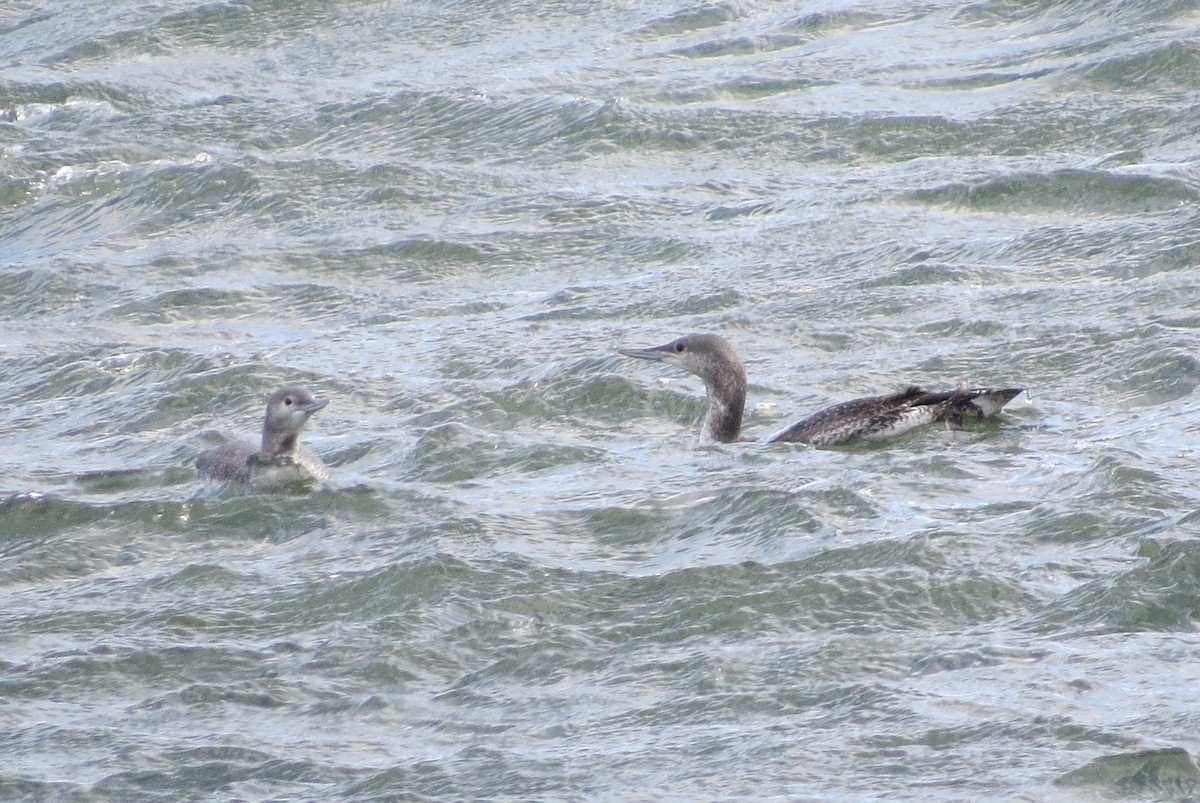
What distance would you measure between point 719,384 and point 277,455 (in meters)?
2.07

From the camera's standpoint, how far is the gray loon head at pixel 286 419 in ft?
30.3

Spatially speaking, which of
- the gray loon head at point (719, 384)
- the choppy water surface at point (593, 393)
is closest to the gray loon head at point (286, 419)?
the choppy water surface at point (593, 393)

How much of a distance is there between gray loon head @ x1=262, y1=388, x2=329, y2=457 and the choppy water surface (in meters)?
0.32

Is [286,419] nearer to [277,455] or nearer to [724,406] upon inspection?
[277,455]

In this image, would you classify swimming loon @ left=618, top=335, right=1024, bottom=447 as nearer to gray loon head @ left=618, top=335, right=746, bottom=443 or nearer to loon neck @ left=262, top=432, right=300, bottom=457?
gray loon head @ left=618, top=335, right=746, bottom=443

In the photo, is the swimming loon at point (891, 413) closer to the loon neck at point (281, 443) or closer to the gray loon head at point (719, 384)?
the gray loon head at point (719, 384)

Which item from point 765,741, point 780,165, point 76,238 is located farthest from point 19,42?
point 765,741

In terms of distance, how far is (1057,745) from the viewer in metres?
5.91

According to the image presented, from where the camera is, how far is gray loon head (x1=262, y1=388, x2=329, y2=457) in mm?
9242

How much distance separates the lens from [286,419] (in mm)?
9344

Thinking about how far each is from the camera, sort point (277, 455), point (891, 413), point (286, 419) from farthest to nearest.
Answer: point (286, 419)
point (277, 455)
point (891, 413)

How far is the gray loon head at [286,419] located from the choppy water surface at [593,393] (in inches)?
12.6

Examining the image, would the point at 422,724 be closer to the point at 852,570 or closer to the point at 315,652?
the point at 315,652

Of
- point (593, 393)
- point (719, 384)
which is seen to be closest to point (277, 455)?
point (593, 393)
